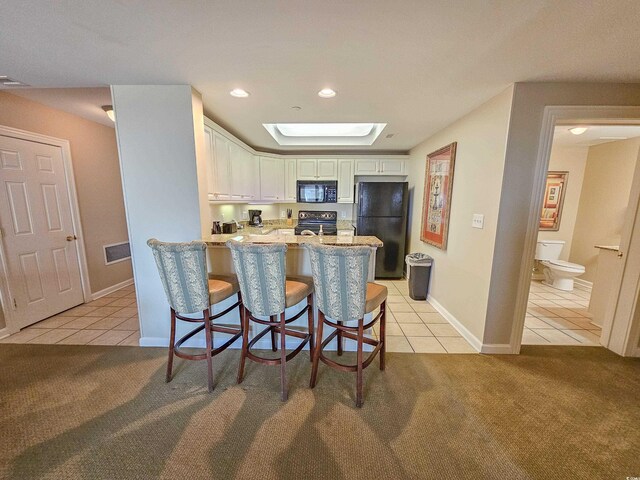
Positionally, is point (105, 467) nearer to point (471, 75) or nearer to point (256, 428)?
point (256, 428)

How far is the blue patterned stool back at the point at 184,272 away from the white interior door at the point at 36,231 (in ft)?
7.25

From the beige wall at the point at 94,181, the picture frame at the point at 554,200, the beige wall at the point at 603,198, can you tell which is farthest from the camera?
the picture frame at the point at 554,200

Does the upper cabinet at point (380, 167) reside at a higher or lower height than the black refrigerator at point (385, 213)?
higher

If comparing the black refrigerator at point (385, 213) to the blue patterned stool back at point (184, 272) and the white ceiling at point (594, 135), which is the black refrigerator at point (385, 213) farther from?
the blue patterned stool back at point (184, 272)

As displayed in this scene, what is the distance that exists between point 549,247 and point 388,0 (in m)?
4.86

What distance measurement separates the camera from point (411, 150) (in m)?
4.42

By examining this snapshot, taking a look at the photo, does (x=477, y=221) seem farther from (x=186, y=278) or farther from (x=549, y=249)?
(x=549, y=249)

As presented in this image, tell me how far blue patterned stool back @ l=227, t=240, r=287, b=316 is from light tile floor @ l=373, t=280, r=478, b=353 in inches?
53.0

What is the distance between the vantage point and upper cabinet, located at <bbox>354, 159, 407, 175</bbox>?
4543 millimetres

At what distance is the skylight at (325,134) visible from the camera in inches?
160

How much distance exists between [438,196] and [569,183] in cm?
290

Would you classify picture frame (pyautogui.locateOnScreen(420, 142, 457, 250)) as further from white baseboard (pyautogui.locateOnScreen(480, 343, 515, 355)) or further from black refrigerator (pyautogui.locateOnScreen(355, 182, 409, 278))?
white baseboard (pyautogui.locateOnScreen(480, 343, 515, 355))

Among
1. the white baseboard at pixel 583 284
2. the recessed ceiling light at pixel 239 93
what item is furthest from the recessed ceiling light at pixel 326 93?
the white baseboard at pixel 583 284

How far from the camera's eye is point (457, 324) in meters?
Result: 2.69
